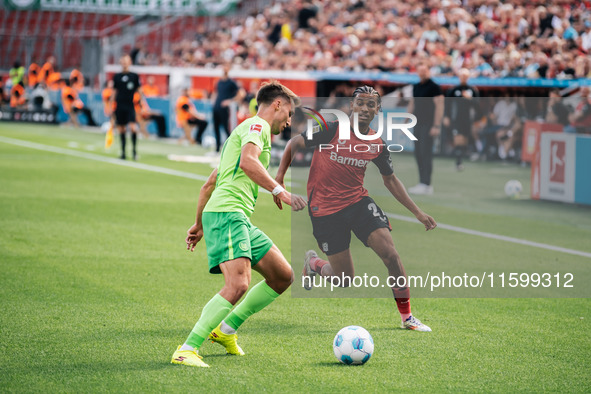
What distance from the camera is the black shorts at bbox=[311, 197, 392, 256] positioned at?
7238mm

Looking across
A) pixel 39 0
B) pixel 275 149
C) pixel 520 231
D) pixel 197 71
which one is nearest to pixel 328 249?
pixel 520 231

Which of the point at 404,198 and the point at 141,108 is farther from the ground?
the point at 141,108

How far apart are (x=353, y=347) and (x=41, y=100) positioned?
98.0ft

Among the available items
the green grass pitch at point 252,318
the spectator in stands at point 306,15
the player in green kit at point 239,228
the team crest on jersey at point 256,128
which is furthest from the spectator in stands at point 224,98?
the team crest on jersey at point 256,128

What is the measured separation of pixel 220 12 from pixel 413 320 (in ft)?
121

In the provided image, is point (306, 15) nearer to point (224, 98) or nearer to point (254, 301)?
point (224, 98)

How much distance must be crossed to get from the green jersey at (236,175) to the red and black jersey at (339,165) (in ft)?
4.33

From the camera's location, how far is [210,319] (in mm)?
5777

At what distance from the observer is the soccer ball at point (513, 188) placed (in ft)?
47.1

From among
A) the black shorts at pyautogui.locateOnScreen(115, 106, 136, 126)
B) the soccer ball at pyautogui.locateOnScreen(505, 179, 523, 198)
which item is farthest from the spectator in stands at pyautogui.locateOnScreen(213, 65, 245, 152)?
the soccer ball at pyautogui.locateOnScreen(505, 179, 523, 198)

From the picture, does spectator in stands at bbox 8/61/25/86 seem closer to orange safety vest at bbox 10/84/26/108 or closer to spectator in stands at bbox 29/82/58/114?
orange safety vest at bbox 10/84/26/108

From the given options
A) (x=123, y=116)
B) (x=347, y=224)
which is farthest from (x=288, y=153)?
(x=123, y=116)

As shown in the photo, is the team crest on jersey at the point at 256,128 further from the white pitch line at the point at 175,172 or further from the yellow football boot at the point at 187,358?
the white pitch line at the point at 175,172

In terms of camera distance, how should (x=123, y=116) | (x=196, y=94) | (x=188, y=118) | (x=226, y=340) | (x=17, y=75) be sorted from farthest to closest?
1. (x=17, y=75)
2. (x=196, y=94)
3. (x=188, y=118)
4. (x=123, y=116)
5. (x=226, y=340)
